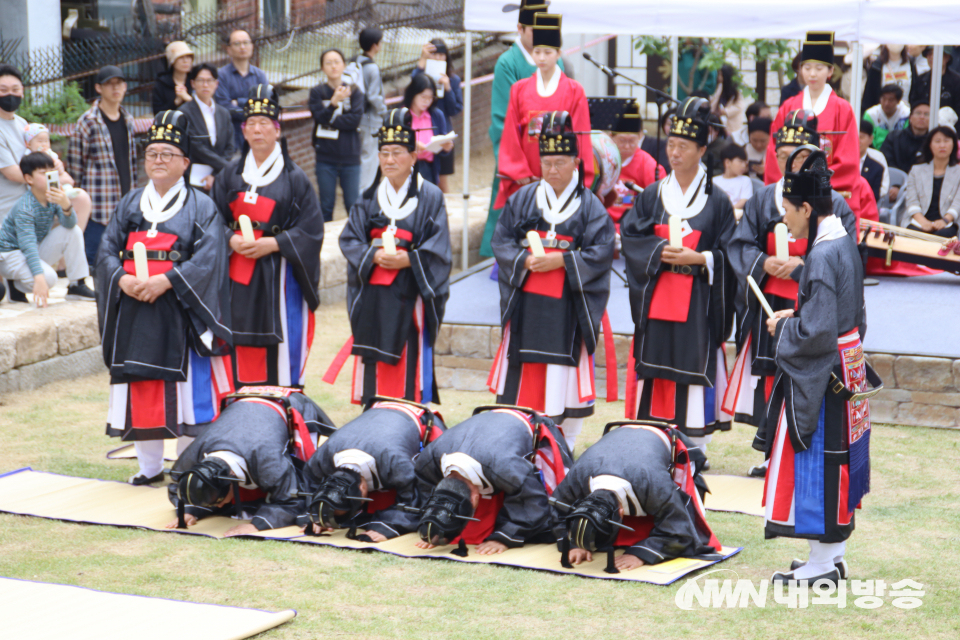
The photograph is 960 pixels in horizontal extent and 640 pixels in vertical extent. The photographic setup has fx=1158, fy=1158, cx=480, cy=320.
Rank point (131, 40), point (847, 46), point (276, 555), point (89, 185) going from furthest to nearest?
point (847, 46) < point (131, 40) < point (89, 185) < point (276, 555)

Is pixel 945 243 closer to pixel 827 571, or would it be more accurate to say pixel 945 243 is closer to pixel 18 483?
pixel 827 571

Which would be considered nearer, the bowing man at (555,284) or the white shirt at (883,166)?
the bowing man at (555,284)

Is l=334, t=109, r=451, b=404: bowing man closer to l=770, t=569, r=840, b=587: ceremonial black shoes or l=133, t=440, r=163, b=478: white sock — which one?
l=133, t=440, r=163, b=478: white sock

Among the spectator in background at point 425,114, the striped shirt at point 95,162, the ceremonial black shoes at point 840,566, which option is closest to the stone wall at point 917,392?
the ceremonial black shoes at point 840,566

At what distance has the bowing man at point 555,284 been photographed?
18.3 feet

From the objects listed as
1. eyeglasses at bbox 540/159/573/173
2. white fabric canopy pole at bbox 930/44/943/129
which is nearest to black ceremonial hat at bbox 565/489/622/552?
eyeglasses at bbox 540/159/573/173

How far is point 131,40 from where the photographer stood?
11.0 metres

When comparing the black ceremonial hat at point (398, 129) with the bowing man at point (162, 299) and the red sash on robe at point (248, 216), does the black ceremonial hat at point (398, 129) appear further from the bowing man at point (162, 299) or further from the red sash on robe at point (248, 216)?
the bowing man at point (162, 299)

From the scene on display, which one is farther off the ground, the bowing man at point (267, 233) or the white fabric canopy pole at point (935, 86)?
A: the white fabric canopy pole at point (935, 86)

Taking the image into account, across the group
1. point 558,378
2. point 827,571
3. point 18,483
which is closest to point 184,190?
point 18,483

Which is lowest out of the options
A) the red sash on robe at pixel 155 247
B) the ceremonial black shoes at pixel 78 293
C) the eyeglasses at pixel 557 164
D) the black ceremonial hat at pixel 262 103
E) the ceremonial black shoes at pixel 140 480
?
the ceremonial black shoes at pixel 140 480

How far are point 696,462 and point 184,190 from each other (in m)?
2.71

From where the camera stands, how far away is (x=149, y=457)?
18.4ft

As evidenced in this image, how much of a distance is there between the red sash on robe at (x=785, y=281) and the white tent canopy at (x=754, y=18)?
2194 mm
